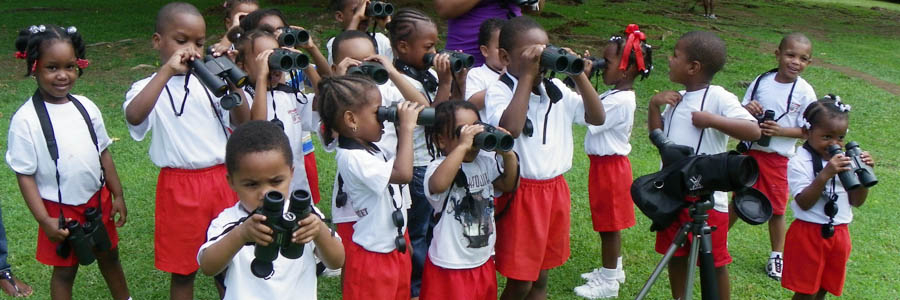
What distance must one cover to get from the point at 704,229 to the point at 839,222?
1100mm

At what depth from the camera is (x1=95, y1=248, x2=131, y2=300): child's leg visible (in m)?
3.61

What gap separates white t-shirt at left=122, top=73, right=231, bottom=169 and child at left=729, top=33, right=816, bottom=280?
3068 millimetres

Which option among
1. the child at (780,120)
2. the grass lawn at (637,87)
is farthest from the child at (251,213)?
the child at (780,120)

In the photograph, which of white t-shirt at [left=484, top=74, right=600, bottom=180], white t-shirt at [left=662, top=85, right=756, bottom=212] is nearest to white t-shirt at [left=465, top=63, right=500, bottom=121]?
white t-shirt at [left=484, top=74, right=600, bottom=180]

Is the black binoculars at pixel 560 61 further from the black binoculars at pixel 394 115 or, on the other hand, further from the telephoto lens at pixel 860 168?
the telephoto lens at pixel 860 168

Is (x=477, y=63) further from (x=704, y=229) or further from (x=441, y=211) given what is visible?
(x=704, y=229)

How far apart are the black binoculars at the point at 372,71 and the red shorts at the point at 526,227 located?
2.57 feet

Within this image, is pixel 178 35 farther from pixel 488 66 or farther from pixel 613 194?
pixel 613 194

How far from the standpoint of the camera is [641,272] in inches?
180

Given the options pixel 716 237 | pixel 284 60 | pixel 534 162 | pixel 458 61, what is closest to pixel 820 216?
pixel 716 237

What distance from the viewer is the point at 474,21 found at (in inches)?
169

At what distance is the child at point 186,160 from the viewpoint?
3344 mm

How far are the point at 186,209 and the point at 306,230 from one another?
1.52 metres

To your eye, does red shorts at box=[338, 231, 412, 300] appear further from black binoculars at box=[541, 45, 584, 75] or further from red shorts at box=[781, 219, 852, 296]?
red shorts at box=[781, 219, 852, 296]
